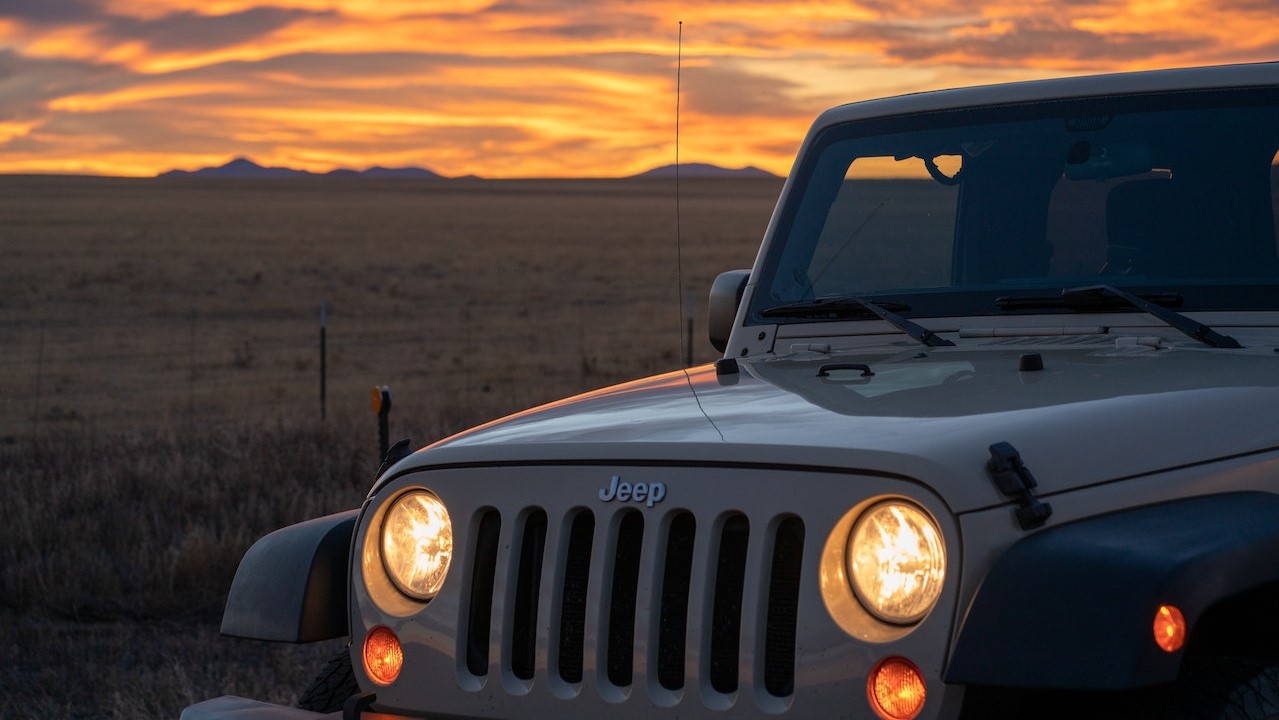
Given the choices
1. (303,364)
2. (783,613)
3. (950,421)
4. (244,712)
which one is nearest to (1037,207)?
(950,421)

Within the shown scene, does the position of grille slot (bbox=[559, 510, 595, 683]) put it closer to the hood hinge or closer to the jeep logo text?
the jeep logo text

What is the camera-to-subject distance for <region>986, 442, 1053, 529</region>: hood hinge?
2.52 metres

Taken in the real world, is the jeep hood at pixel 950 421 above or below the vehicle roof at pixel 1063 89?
below

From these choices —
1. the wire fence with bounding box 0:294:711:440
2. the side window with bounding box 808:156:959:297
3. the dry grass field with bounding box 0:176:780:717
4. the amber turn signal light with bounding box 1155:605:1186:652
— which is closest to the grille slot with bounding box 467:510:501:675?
the amber turn signal light with bounding box 1155:605:1186:652

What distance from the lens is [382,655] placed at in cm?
303

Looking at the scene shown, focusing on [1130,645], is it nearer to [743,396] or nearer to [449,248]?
[743,396]

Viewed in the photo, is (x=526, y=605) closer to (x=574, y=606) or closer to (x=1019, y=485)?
(x=574, y=606)

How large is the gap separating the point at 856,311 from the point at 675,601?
1.52 metres

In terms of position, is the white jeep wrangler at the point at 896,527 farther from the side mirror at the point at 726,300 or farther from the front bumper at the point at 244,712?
the side mirror at the point at 726,300

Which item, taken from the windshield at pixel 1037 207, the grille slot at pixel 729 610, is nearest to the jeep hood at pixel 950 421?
the grille slot at pixel 729 610

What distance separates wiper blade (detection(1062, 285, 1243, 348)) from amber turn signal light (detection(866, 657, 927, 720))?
4.43 feet

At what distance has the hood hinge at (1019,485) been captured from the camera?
252cm

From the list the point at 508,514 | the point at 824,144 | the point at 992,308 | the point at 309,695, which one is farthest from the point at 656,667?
the point at 824,144

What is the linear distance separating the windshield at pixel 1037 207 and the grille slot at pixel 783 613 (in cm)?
143
